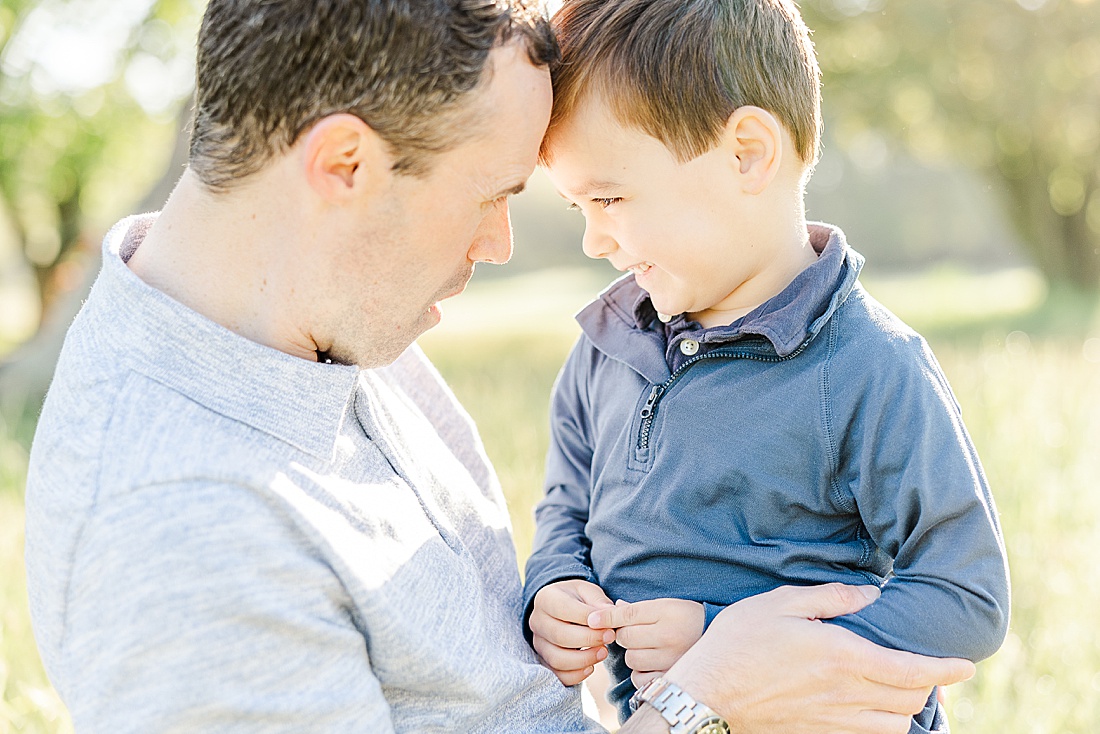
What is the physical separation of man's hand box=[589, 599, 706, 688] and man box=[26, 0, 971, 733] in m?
0.10

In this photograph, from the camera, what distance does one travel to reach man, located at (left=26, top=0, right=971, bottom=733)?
4.29 feet

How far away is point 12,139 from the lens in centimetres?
1330

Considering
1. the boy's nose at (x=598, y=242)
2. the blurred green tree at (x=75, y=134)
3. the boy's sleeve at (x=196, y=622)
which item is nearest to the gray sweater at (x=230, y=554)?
the boy's sleeve at (x=196, y=622)

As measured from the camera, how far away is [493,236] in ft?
6.05

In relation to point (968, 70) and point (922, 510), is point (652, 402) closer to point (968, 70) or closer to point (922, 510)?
point (922, 510)

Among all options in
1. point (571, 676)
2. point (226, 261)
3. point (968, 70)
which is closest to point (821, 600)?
point (571, 676)

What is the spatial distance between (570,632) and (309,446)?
0.64m

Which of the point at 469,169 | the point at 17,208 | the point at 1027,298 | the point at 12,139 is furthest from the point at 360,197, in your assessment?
the point at 17,208

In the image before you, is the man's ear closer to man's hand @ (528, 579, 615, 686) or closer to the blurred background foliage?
man's hand @ (528, 579, 615, 686)

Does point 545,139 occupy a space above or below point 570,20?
below

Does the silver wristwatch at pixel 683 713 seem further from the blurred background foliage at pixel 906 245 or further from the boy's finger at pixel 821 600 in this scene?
the blurred background foliage at pixel 906 245

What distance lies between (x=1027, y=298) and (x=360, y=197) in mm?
14716

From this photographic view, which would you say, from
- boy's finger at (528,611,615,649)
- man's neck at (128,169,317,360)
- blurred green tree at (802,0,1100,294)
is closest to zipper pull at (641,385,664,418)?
boy's finger at (528,611,615,649)

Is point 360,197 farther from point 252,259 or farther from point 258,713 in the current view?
point 258,713
